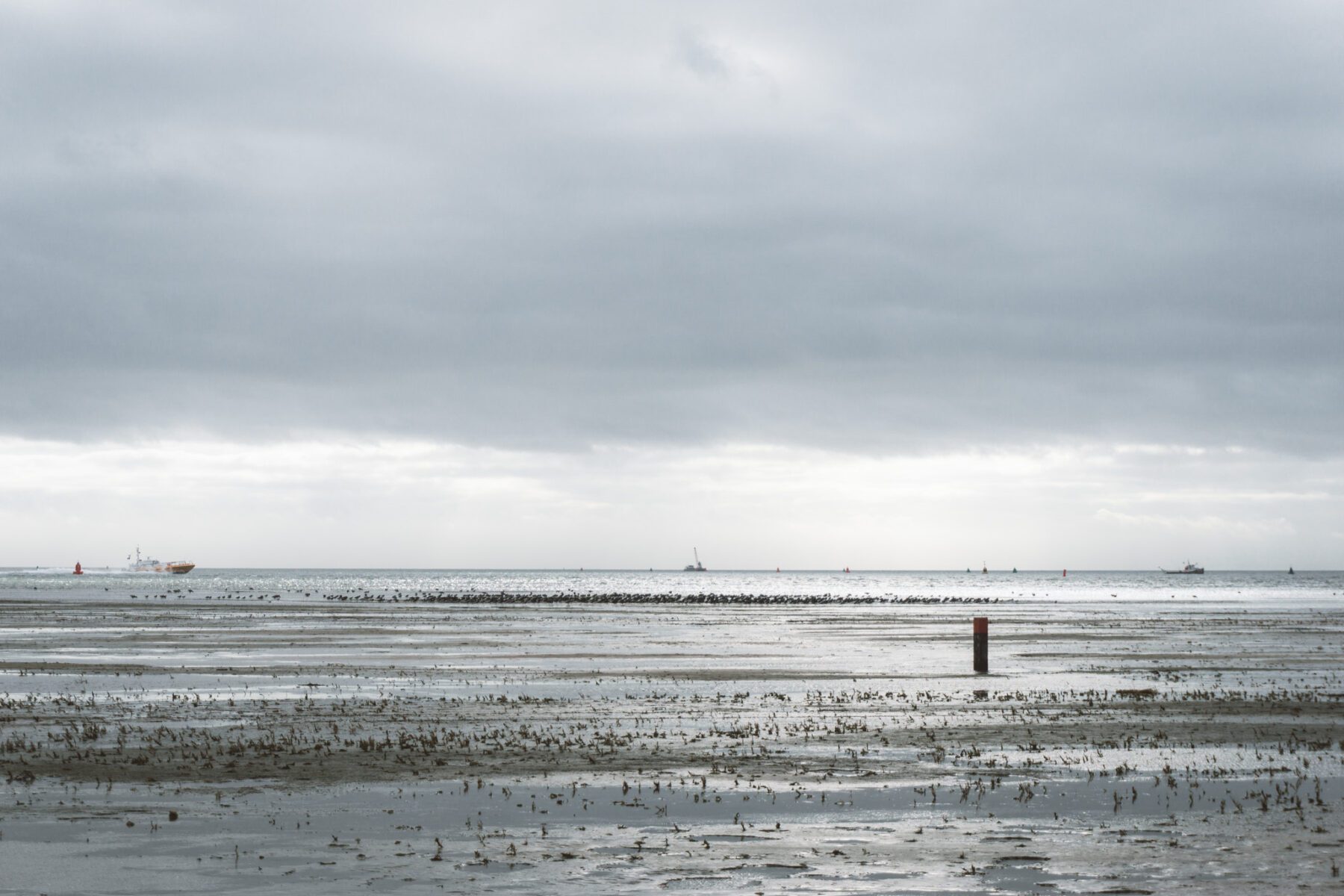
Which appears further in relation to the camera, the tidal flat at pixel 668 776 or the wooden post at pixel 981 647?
the wooden post at pixel 981 647

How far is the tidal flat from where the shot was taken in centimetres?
1378

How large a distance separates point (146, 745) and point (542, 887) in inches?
518

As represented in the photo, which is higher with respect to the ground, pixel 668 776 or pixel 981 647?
pixel 981 647

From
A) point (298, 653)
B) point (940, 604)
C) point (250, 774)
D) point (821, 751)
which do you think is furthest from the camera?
point (940, 604)

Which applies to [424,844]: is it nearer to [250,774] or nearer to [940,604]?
[250,774]

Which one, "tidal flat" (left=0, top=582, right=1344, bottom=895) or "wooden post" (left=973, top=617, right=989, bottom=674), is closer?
"tidal flat" (left=0, top=582, right=1344, bottom=895)

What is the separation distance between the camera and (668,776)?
19891mm

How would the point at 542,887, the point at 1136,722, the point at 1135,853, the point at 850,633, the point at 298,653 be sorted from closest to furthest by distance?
the point at 542,887 → the point at 1135,853 → the point at 1136,722 → the point at 298,653 → the point at 850,633

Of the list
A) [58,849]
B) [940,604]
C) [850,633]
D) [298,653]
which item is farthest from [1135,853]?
[940,604]

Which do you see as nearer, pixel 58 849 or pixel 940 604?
pixel 58 849

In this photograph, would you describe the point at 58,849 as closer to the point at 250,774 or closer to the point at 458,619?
the point at 250,774

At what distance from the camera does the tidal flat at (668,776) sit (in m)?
13.8

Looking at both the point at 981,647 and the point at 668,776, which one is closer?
the point at 668,776

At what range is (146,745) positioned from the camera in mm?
23281
